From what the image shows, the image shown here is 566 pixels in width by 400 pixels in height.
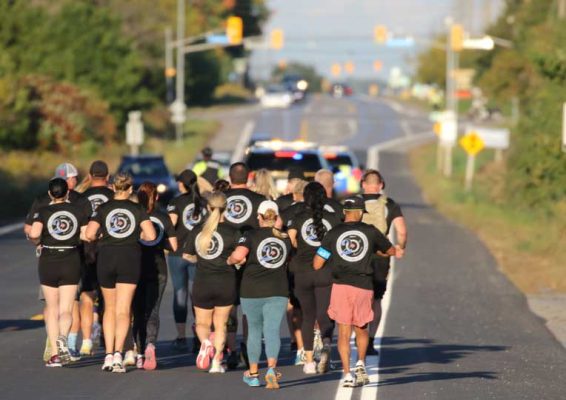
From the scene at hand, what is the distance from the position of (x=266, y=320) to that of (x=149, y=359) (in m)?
1.51

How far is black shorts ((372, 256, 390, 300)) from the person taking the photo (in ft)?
48.1

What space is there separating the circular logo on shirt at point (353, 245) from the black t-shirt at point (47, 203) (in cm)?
256

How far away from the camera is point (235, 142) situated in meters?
79.3

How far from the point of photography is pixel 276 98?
109312 millimetres

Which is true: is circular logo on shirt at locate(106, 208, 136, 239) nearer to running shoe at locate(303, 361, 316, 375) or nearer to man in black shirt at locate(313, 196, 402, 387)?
man in black shirt at locate(313, 196, 402, 387)

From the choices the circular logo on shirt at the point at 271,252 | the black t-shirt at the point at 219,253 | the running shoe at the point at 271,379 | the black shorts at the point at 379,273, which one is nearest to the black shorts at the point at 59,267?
the black t-shirt at the point at 219,253

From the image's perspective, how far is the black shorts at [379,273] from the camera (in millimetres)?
14648

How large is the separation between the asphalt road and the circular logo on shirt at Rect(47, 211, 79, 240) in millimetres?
1249

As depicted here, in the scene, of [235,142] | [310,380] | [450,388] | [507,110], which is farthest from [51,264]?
[507,110]

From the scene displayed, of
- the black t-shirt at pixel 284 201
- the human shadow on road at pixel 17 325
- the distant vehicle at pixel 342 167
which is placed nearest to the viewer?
the black t-shirt at pixel 284 201

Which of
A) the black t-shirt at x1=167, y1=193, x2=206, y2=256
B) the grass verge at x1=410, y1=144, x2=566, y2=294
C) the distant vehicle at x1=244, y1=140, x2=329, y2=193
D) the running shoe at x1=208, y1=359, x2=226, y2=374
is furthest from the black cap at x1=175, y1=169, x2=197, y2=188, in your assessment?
the grass verge at x1=410, y1=144, x2=566, y2=294

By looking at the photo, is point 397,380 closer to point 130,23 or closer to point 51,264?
point 51,264

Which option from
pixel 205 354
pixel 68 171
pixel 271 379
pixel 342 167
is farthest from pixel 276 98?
pixel 271 379

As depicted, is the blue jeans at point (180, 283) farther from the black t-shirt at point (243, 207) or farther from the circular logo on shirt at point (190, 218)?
the black t-shirt at point (243, 207)
